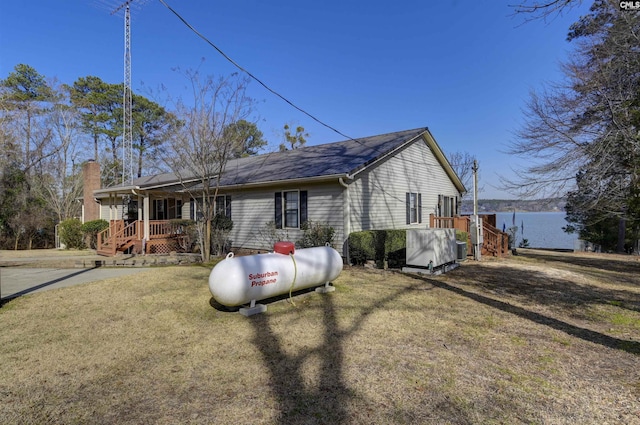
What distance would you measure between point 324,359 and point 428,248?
612 centimetres

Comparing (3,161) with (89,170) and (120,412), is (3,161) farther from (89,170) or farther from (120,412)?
(120,412)

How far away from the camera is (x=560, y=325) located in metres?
5.26

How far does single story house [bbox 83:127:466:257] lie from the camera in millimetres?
11414

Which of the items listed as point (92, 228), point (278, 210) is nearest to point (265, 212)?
point (278, 210)

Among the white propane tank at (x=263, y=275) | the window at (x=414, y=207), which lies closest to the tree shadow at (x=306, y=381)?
the white propane tank at (x=263, y=275)

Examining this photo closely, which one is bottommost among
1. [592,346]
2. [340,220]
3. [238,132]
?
[592,346]

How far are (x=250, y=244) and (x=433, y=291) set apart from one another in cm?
821

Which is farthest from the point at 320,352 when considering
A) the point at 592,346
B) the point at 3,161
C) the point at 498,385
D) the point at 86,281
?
the point at 3,161

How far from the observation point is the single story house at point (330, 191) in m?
11.4

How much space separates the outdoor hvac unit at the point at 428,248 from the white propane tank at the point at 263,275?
3644 mm

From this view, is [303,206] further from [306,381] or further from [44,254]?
[44,254]

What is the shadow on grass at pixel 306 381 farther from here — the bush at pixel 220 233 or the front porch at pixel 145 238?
the front porch at pixel 145 238

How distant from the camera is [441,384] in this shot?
3396 millimetres

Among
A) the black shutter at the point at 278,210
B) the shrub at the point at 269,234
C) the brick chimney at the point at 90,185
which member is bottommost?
the shrub at the point at 269,234
